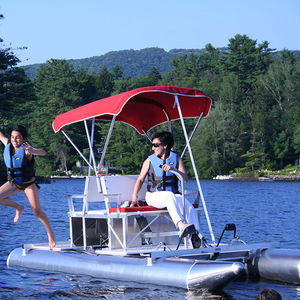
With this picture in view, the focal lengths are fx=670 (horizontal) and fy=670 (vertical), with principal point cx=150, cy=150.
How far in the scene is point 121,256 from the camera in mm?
10391

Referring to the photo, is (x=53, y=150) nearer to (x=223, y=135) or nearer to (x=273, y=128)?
(x=223, y=135)

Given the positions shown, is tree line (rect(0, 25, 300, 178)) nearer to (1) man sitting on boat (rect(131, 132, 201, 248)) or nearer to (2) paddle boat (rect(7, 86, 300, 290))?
(2) paddle boat (rect(7, 86, 300, 290))

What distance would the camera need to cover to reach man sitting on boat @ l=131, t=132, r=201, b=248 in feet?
34.1

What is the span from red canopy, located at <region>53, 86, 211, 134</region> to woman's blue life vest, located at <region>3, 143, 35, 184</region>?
122cm

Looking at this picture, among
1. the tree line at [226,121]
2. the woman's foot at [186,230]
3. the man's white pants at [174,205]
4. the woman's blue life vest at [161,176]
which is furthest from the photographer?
the tree line at [226,121]

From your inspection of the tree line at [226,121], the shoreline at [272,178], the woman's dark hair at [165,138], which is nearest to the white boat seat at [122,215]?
the woman's dark hair at [165,138]

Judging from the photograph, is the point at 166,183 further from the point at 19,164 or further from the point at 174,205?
the point at 19,164

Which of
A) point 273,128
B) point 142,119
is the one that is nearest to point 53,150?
point 273,128

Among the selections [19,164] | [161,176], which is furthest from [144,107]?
[19,164]

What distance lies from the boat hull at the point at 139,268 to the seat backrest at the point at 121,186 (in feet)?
3.77

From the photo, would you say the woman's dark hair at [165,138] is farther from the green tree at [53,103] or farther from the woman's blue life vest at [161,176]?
the green tree at [53,103]

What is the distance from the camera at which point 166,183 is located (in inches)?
424

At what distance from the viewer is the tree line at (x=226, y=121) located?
3605 inches

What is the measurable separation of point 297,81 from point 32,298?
9222 cm
